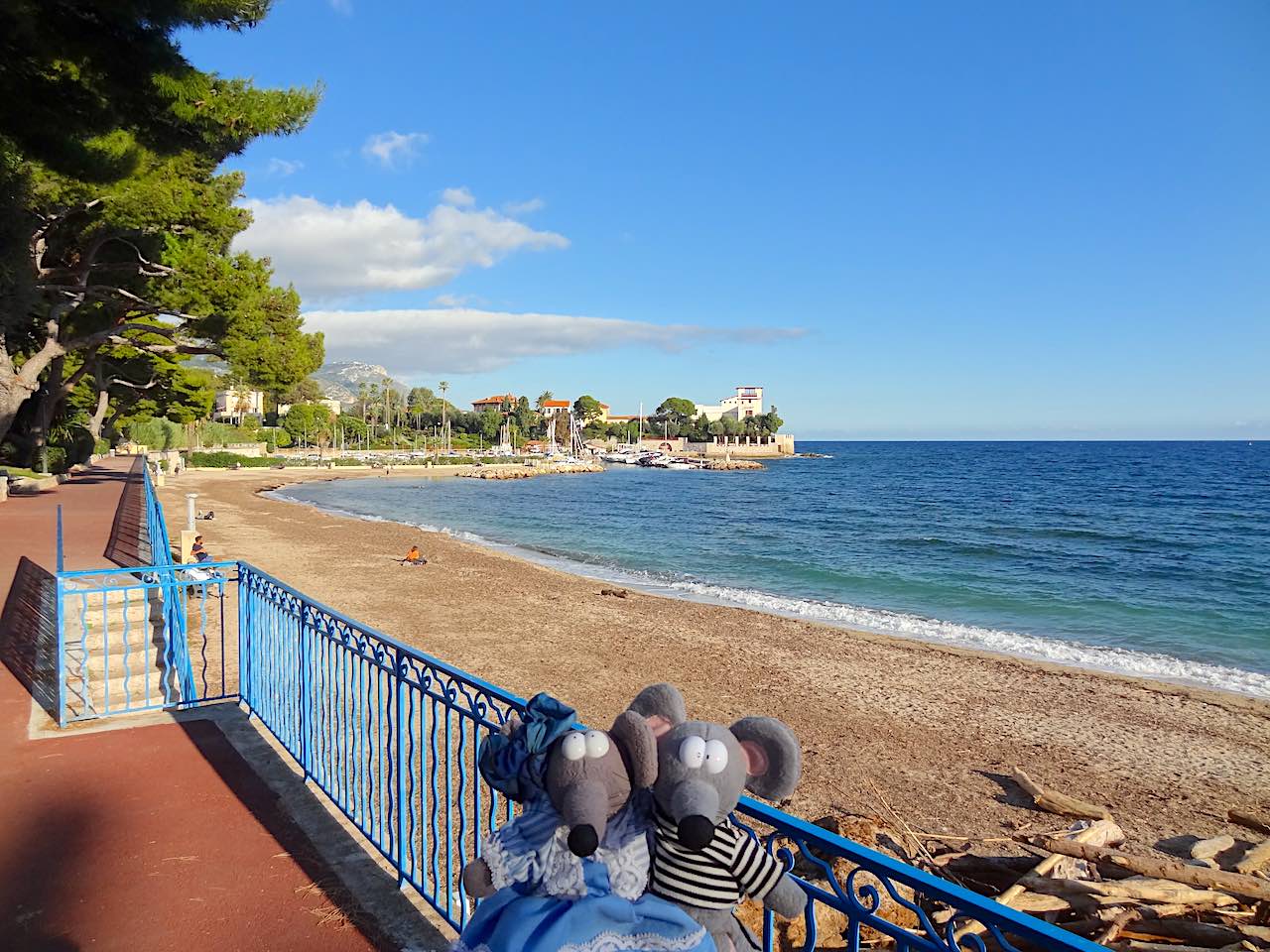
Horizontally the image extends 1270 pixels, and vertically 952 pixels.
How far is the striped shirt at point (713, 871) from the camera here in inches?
63.7

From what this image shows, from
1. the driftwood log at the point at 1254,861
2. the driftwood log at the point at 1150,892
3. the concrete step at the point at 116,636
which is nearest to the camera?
the driftwood log at the point at 1150,892

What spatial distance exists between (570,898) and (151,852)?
132 inches

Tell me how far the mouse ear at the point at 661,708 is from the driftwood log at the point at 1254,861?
543 centimetres

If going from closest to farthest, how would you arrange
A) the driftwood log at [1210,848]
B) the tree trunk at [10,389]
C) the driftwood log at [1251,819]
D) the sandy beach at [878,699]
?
1. the driftwood log at [1210,848]
2. the driftwood log at [1251,819]
3. the sandy beach at [878,699]
4. the tree trunk at [10,389]

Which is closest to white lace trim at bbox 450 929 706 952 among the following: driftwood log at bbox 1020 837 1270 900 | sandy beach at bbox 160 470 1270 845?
driftwood log at bbox 1020 837 1270 900

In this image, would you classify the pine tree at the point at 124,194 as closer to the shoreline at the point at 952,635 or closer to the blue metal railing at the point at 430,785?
the blue metal railing at the point at 430,785

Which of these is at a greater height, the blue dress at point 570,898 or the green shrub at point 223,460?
the blue dress at point 570,898

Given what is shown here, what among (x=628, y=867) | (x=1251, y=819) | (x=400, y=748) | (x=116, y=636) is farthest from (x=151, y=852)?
(x=1251, y=819)

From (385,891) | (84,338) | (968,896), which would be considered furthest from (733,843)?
(84,338)

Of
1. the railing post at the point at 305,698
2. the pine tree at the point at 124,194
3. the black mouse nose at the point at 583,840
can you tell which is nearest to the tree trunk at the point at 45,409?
the pine tree at the point at 124,194

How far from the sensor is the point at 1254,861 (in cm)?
532

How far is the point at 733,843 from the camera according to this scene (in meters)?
1.62

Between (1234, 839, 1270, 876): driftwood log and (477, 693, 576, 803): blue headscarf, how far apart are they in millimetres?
5627

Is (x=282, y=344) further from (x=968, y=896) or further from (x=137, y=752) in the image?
(x=968, y=896)
